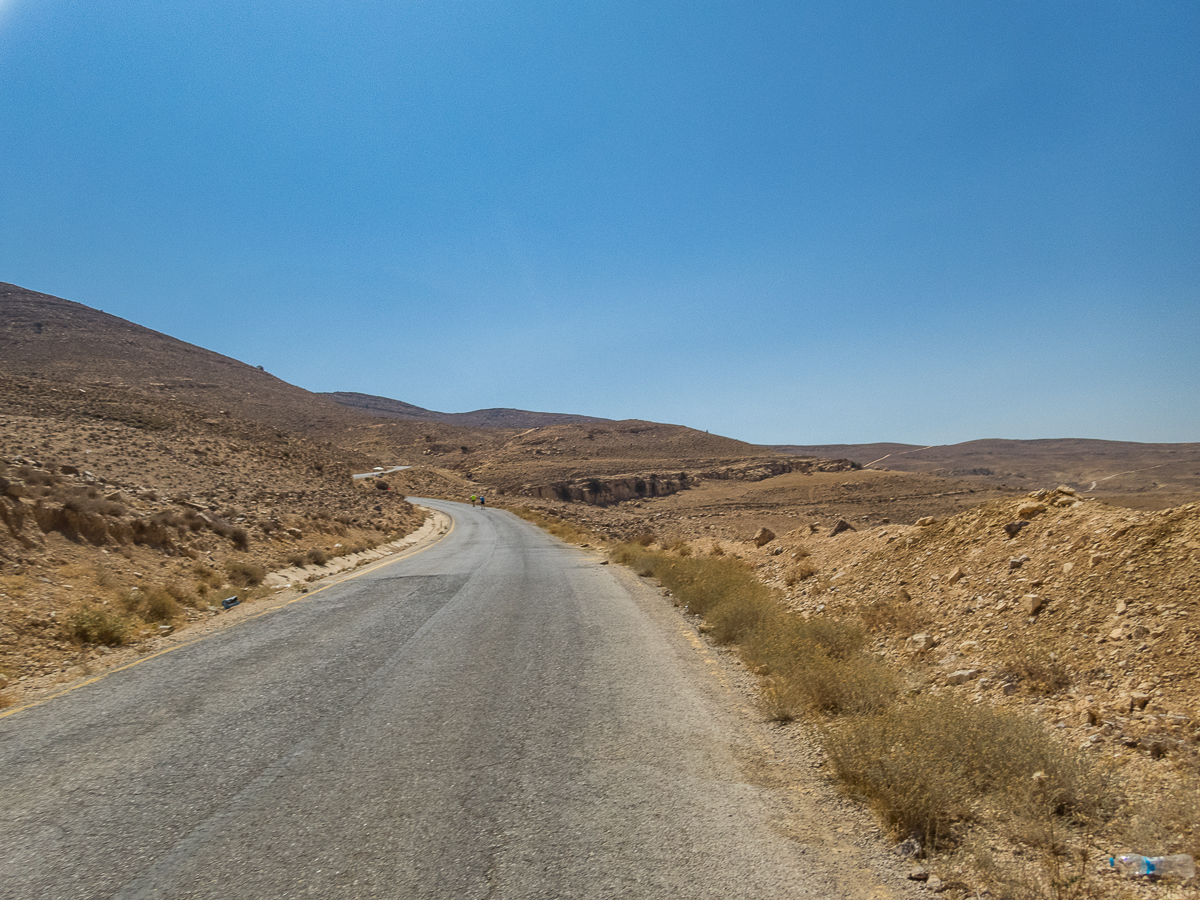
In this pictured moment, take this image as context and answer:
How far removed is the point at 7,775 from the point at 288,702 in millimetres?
1934

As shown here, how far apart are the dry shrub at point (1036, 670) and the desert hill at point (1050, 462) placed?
62.3 m

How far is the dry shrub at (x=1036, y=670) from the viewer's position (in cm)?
513

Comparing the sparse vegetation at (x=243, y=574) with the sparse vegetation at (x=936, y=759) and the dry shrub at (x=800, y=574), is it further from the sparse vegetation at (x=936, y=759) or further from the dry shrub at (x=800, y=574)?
the sparse vegetation at (x=936, y=759)

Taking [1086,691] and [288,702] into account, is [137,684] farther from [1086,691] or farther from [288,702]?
[1086,691]

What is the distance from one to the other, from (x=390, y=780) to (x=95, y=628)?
259 inches

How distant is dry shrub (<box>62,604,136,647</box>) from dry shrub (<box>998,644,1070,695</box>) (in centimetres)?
1053

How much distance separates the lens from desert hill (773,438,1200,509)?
70.4 meters

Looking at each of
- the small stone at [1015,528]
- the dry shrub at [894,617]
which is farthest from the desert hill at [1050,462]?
the dry shrub at [894,617]

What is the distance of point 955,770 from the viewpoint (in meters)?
4.02

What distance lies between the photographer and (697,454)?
95062 millimetres

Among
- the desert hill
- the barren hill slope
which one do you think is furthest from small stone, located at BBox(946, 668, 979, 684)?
the barren hill slope

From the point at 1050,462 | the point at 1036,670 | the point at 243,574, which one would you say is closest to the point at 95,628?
the point at 243,574

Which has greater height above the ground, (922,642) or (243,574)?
(922,642)

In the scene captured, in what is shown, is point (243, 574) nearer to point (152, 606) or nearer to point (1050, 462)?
point (152, 606)
